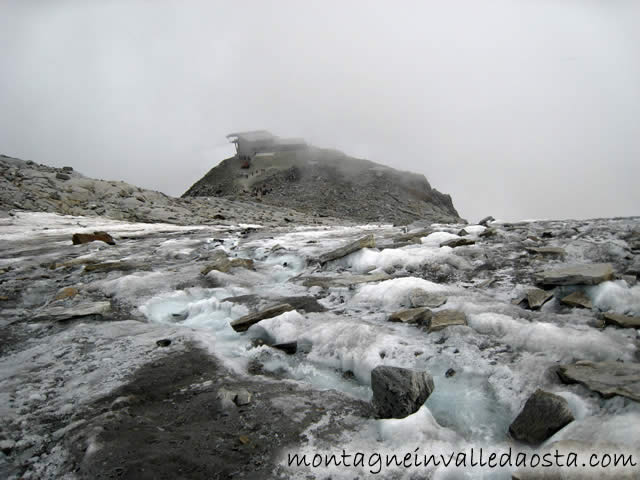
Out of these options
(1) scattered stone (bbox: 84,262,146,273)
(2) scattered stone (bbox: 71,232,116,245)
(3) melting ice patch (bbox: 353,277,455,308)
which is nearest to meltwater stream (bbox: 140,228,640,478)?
(3) melting ice patch (bbox: 353,277,455,308)

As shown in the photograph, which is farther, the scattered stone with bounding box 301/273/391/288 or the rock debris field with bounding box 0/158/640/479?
the scattered stone with bounding box 301/273/391/288

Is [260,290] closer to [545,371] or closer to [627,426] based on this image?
[545,371]

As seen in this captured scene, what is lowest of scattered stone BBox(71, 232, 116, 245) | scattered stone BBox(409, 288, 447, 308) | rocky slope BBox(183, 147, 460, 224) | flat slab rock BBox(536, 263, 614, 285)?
scattered stone BBox(409, 288, 447, 308)

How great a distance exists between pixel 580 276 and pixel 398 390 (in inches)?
115

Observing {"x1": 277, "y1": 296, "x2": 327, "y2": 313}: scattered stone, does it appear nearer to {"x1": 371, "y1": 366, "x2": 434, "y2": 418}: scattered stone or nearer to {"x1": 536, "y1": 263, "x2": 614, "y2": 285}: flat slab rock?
{"x1": 371, "y1": 366, "x2": 434, "y2": 418}: scattered stone

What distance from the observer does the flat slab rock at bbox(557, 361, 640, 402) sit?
2.23 m

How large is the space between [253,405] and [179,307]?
290 cm

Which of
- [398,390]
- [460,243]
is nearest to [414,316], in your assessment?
[398,390]

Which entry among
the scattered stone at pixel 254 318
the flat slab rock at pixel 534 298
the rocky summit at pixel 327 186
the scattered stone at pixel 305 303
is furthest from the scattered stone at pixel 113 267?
the rocky summit at pixel 327 186

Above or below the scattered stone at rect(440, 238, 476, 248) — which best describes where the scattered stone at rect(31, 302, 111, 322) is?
below

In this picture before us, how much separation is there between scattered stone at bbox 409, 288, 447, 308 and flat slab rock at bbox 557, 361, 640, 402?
5.24ft

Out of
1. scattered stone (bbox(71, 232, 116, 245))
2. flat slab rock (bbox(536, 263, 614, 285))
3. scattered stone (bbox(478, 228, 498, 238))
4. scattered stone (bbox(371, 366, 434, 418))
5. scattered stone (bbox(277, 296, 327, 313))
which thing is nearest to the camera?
scattered stone (bbox(371, 366, 434, 418))

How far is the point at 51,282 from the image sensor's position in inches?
260

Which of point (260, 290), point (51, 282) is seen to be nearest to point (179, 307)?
point (260, 290)
